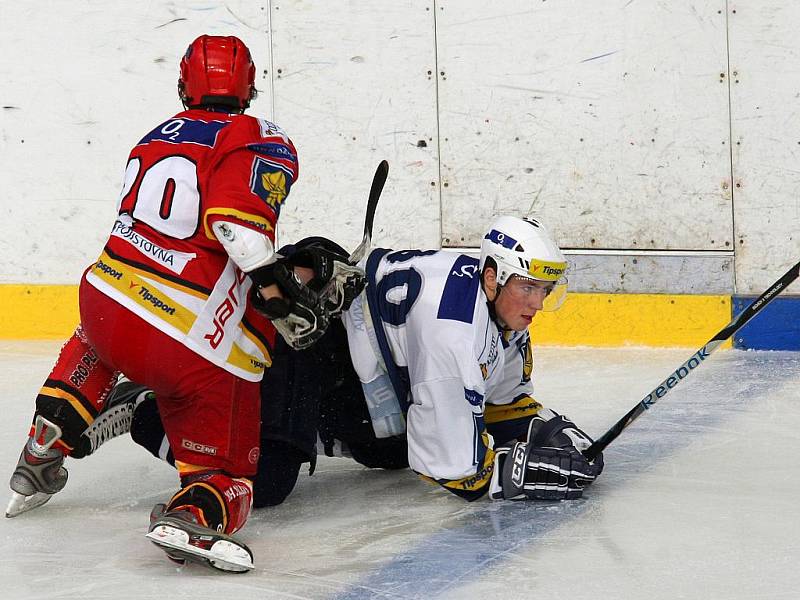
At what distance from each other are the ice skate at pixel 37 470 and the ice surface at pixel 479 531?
0.15 feet

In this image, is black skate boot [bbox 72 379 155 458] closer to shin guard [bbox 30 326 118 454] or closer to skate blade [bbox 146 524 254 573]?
shin guard [bbox 30 326 118 454]

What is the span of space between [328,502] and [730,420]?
1.30 meters

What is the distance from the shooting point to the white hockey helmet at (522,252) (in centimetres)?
268

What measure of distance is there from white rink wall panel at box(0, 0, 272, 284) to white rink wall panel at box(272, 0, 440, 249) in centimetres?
28

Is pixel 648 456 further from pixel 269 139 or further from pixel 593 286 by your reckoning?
pixel 593 286

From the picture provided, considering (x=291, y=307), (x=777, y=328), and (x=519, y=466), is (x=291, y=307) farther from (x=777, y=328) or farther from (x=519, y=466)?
(x=777, y=328)

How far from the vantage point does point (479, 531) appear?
8.70 feet

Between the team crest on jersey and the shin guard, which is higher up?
the team crest on jersey

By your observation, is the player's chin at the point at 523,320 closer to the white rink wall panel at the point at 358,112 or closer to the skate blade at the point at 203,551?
the skate blade at the point at 203,551

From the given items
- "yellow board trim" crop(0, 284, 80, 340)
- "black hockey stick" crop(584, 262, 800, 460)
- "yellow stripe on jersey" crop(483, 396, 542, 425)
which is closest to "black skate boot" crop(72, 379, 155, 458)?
"yellow stripe on jersey" crop(483, 396, 542, 425)

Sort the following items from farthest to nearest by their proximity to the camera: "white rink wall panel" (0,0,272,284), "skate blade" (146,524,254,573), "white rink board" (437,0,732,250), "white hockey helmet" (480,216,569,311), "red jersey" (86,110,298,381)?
1. "white rink wall panel" (0,0,272,284)
2. "white rink board" (437,0,732,250)
3. "white hockey helmet" (480,216,569,311)
4. "red jersey" (86,110,298,381)
5. "skate blade" (146,524,254,573)

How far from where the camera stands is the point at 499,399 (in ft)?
10.1

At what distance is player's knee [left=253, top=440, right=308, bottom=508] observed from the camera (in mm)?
2857

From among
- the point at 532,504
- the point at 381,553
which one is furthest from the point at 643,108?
the point at 381,553
